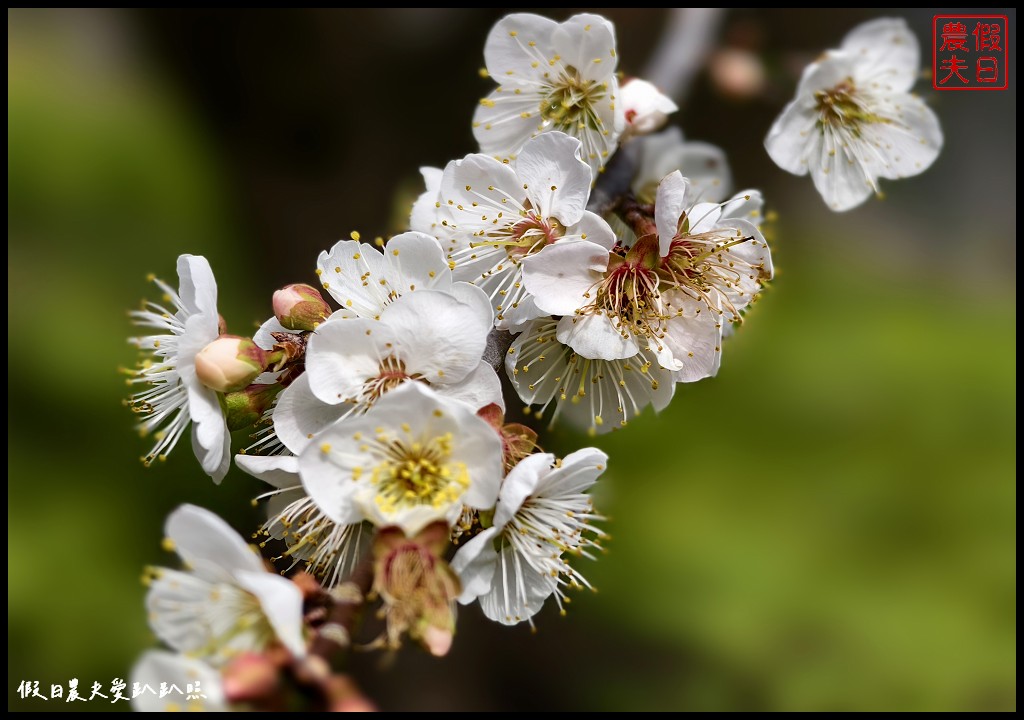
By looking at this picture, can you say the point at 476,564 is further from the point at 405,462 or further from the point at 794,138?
the point at 794,138

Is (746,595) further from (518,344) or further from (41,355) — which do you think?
(41,355)

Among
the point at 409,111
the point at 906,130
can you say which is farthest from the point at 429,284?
the point at 409,111

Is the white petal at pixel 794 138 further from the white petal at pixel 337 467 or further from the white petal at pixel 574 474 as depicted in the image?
the white petal at pixel 337 467

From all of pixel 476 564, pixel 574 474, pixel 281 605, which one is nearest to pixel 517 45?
pixel 574 474

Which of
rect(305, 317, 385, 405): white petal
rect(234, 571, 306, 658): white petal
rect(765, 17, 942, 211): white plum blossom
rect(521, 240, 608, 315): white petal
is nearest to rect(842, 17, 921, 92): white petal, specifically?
rect(765, 17, 942, 211): white plum blossom

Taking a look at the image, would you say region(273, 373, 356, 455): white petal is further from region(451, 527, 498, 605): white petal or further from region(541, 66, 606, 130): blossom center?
region(541, 66, 606, 130): blossom center
